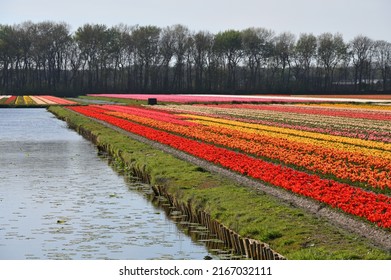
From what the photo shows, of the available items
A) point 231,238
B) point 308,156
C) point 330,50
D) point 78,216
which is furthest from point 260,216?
point 330,50

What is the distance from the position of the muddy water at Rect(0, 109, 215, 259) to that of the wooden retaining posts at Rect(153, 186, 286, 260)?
47 centimetres

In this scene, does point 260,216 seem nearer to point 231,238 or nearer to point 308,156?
point 231,238

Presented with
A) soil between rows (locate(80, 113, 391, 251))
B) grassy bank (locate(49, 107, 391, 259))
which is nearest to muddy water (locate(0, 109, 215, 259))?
grassy bank (locate(49, 107, 391, 259))

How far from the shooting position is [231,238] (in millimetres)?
15188

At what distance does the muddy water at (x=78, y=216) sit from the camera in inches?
611

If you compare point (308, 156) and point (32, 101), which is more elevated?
point (308, 156)

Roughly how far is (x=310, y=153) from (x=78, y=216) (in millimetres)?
11520

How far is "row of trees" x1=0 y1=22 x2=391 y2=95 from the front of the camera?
151 meters

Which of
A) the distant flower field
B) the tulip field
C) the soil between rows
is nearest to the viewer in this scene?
the soil between rows

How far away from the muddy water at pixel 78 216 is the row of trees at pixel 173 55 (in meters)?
119

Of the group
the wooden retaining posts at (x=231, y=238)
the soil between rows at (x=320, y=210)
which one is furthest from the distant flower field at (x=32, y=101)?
the wooden retaining posts at (x=231, y=238)

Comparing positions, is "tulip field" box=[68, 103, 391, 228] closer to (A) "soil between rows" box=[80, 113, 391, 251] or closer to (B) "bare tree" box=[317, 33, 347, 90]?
(A) "soil between rows" box=[80, 113, 391, 251]

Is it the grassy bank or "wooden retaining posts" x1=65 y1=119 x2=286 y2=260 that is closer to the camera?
the grassy bank
